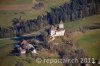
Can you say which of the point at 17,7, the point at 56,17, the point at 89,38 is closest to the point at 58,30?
the point at 56,17

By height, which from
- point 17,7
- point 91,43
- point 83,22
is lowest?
point 91,43

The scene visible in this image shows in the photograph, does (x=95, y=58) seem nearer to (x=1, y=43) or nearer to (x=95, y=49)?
(x=95, y=49)

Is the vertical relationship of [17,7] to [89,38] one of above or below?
above

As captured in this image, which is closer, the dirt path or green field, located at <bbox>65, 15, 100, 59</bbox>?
green field, located at <bbox>65, 15, 100, 59</bbox>

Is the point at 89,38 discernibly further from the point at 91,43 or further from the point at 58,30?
the point at 58,30

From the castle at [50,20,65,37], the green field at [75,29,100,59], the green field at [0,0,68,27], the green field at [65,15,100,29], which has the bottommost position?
the green field at [75,29,100,59]

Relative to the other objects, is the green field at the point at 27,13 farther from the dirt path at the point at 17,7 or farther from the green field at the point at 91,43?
the green field at the point at 91,43

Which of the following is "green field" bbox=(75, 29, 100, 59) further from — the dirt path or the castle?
the dirt path

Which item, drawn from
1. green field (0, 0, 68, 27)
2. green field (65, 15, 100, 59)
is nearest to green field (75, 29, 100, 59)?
green field (65, 15, 100, 59)

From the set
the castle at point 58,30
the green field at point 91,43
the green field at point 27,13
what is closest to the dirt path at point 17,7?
the green field at point 27,13
